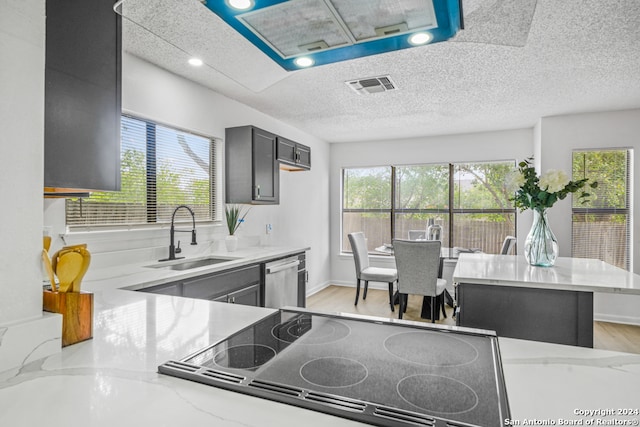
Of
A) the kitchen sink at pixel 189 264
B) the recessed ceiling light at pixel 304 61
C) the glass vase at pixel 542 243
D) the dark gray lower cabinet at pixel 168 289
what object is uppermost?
the recessed ceiling light at pixel 304 61

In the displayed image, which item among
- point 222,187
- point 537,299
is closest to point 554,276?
point 537,299

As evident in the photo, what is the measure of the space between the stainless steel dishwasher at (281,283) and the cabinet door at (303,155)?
126cm

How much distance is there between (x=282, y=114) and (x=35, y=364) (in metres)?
3.88

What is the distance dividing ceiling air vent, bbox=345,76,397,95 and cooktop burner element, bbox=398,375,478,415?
2.87 meters

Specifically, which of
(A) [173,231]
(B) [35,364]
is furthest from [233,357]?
(A) [173,231]

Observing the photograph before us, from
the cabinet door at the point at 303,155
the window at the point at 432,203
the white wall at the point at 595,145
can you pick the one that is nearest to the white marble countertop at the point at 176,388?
the cabinet door at the point at 303,155

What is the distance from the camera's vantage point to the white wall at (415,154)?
16.6 feet

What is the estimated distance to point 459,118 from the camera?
177 inches

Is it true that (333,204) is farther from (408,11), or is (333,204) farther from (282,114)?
(408,11)


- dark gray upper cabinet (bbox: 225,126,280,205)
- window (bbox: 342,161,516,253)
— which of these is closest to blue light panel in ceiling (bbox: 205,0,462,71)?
dark gray upper cabinet (bbox: 225,126,280,205)

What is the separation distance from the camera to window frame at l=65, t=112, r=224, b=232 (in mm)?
2543

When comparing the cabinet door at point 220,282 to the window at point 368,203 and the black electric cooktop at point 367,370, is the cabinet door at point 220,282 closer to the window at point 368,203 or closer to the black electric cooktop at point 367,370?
the black electric cooktop at point 367,370

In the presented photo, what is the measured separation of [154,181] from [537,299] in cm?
284

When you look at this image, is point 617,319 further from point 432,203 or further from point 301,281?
point 301,281
